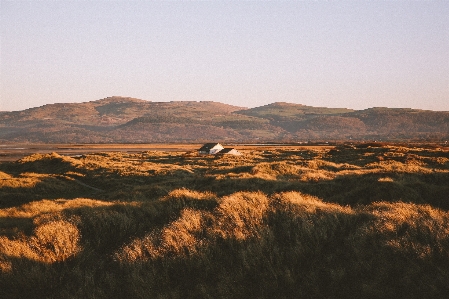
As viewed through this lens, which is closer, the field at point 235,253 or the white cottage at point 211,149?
the field at point 235,253

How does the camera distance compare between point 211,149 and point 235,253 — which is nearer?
point 235,253

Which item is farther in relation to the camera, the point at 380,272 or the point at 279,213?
the point at 279,213

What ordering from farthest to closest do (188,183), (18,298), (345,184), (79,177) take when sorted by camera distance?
1. (79,177)
2. (188,183)
3. (345,184)
4. (18,298)

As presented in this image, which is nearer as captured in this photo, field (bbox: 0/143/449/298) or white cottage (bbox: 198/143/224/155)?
field (bbox: 0/143/449/298)

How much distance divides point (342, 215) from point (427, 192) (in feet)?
38.6

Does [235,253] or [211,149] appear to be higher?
[235,253]

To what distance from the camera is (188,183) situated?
93.5 feet

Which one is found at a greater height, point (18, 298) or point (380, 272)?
point (380, 272)

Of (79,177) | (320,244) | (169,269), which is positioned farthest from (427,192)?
(79,177)

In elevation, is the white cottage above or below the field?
below

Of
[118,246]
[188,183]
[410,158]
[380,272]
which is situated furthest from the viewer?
[410,158]

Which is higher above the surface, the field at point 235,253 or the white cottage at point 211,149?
the field at point 235,253

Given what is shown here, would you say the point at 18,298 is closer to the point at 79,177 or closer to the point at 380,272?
the point at 380,272

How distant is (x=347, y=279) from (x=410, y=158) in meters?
37.5
